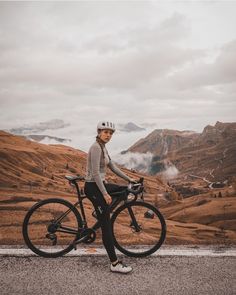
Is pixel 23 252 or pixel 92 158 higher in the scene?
pixel 92 158

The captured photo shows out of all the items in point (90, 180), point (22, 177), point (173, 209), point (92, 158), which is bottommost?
point (173, 209)

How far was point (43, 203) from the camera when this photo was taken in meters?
7.12

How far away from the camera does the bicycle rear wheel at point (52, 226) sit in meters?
7.07

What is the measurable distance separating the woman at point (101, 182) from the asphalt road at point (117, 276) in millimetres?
559

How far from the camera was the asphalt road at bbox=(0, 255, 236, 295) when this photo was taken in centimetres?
558

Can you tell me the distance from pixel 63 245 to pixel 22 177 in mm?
143226

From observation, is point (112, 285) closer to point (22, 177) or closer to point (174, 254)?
point (174, 254)

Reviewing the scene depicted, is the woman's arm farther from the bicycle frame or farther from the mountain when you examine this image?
the mountain

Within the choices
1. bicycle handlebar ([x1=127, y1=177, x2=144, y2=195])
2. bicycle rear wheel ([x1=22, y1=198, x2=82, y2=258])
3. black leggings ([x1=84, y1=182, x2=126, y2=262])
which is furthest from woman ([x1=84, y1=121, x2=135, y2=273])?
bicycle rear wheel ([x1=22, y1=198, x2=82, y2=258])

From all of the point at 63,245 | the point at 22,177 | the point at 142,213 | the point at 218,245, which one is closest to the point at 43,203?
the point at 63,245

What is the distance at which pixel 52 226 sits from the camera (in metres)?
7.26

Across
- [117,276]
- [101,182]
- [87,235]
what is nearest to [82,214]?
[87,235]

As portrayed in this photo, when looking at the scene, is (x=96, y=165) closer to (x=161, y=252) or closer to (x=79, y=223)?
(x=79, y=223)

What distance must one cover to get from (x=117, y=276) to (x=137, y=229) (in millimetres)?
1477
